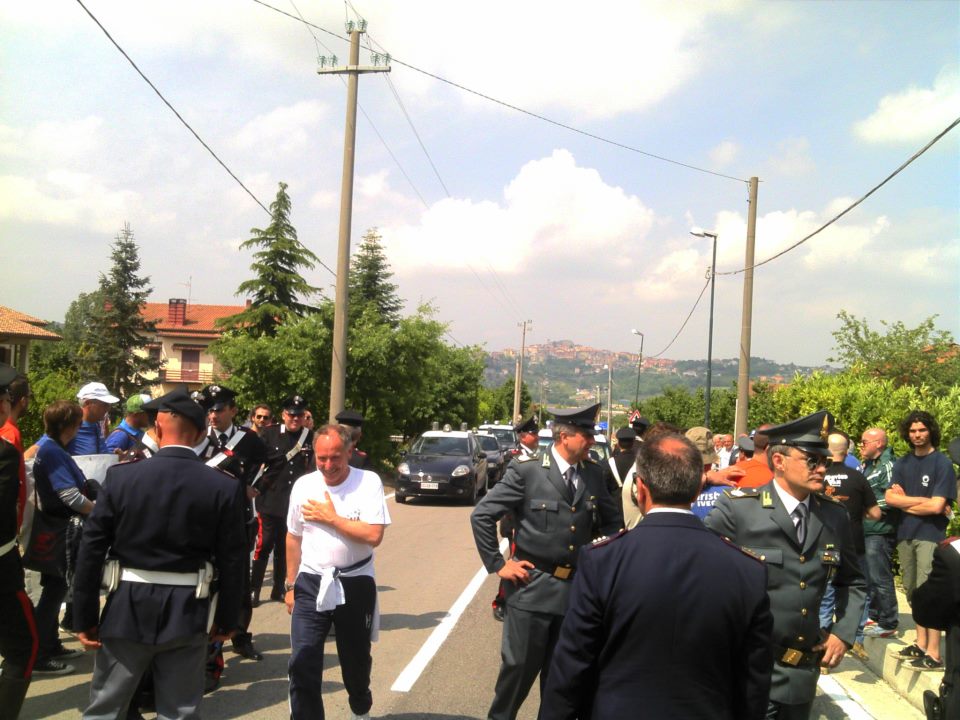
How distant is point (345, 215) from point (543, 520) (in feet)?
44.7

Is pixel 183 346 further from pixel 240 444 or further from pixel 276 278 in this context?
pixel 240 444

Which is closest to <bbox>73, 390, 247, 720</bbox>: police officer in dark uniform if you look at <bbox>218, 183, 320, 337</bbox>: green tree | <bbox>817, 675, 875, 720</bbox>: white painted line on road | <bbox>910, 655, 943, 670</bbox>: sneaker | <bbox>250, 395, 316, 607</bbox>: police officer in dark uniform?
<bbox>250, 395, 316, 607</bbox>: police officer in dark uniform

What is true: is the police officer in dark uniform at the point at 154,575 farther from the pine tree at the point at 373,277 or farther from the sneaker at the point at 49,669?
the pine tree at the point at 373,277

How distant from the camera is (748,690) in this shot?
269cm

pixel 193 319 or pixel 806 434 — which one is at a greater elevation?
pixel 193 319

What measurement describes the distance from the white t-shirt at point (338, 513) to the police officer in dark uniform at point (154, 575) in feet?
2.58

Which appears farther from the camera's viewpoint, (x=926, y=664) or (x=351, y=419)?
(x=351, y=419)

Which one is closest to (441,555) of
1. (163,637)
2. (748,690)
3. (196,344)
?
(163,637)

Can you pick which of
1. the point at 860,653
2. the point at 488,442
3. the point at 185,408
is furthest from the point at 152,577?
the point at 488,442

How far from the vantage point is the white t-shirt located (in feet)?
15.4

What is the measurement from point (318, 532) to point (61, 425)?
228cm

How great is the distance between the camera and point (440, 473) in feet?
63.2

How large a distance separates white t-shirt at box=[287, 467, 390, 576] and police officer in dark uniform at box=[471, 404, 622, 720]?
0.62 m

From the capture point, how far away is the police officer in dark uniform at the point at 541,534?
4.66 metres
